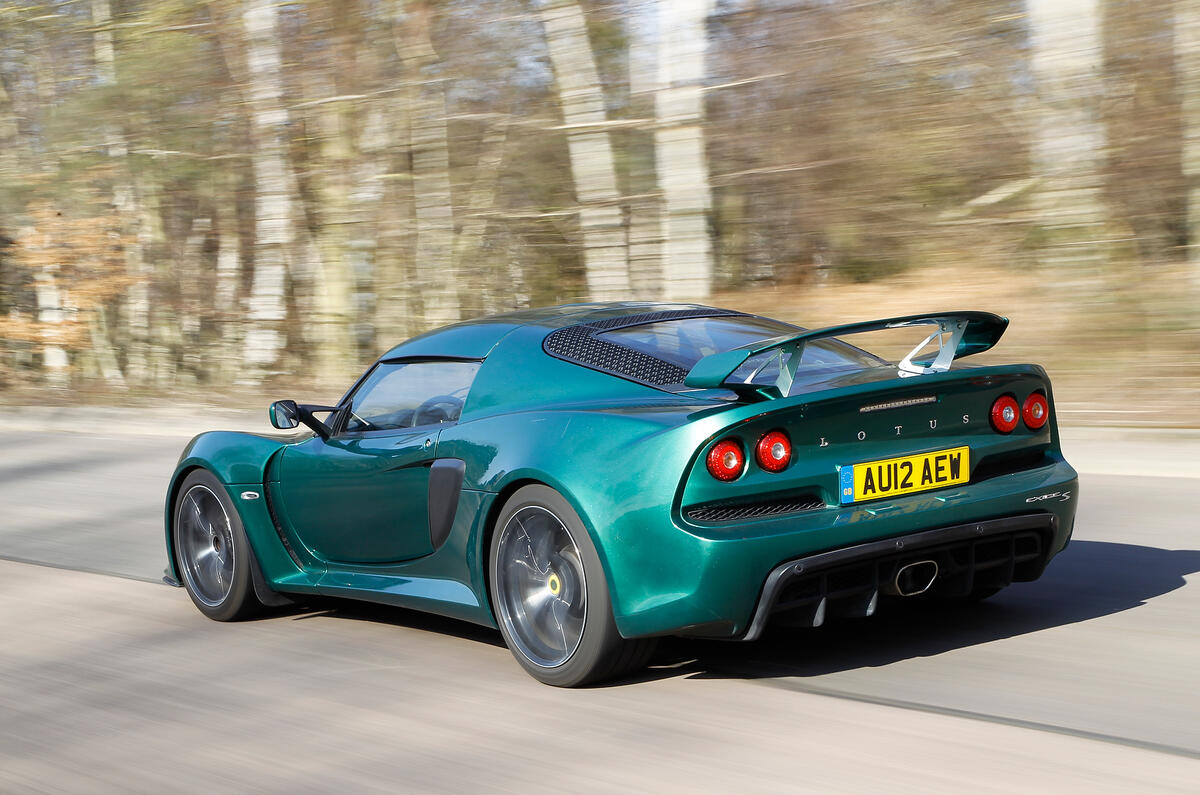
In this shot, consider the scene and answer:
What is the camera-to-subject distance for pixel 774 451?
3824mm

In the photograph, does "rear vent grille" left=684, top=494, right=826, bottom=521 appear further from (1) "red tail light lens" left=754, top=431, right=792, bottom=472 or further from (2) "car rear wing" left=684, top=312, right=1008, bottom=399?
(2) "car rear wing" left=684, top=312, right=1008, bottom=399

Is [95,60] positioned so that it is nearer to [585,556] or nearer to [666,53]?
[666,53]

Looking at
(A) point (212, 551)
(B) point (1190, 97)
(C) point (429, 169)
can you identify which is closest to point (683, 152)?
(C) point (429, 169)

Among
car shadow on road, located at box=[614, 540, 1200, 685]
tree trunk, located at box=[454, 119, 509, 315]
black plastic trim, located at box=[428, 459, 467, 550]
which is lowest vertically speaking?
car shadow on road, located at box=[614, 540, 1200, 685]

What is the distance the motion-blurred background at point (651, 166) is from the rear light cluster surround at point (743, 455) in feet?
20.5

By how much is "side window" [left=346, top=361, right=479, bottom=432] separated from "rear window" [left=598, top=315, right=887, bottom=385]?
604mm

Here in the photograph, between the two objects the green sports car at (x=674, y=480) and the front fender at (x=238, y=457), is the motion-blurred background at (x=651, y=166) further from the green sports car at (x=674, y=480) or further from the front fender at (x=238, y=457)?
the front fender at (x=238, y=457)

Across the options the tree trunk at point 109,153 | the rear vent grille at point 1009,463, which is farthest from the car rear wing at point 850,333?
the tree trunk at point 109,153

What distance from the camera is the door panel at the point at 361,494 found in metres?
4.76

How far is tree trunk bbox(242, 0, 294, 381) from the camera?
18641 millimetres

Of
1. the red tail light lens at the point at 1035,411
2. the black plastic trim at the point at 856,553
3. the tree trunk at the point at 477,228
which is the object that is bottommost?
the black plastic trim at the point at 856,553

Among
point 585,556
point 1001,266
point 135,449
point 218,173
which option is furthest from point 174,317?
point 585,556

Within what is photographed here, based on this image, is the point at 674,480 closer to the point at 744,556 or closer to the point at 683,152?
the point at 744,556

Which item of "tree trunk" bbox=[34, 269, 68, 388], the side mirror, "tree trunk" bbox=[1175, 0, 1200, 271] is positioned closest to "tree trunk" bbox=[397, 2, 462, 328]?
"tree trunk" bbox=[1175, 0, 1200, 271]
